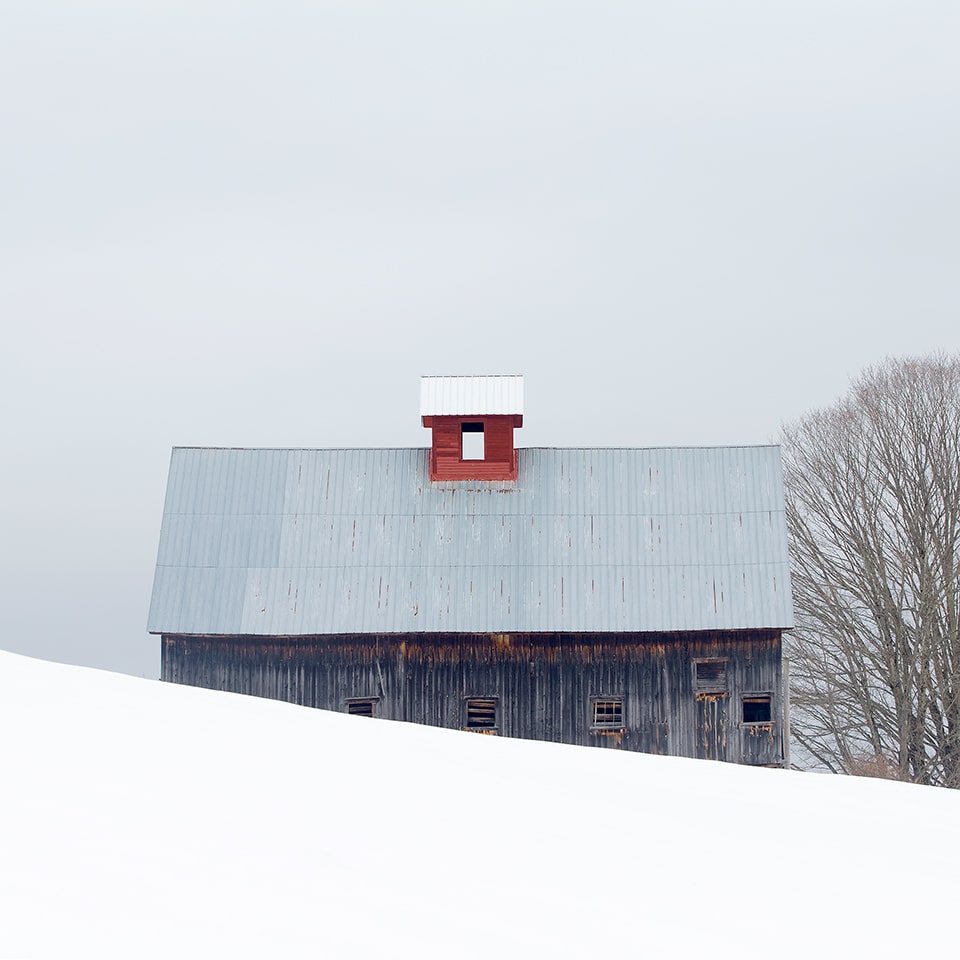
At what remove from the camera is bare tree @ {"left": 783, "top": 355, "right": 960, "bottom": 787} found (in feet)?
113

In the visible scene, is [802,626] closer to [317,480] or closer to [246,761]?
[317,480]

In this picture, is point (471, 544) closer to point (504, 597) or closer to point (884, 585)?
point (504, 597)

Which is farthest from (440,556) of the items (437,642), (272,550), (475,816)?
(475,816)

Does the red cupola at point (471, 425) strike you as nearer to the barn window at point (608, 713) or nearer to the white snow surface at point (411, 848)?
the barn window at point (608, 713)

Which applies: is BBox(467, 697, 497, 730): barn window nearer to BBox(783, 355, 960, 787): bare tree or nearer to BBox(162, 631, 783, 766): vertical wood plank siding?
BBox(162, 631, 783, 766): vertical wood plank siding

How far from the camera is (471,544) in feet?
92.4

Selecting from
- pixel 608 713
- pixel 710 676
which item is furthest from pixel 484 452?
pixel 710 676

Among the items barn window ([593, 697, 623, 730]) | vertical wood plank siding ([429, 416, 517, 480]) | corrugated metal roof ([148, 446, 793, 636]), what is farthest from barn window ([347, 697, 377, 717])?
vertical wood plank siding ([429, 416, 517, 480])

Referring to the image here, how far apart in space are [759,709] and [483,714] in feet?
20.2

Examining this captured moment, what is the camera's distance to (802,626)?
1431 inches

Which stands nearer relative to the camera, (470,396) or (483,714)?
(483,714)

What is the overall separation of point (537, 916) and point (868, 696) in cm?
3083

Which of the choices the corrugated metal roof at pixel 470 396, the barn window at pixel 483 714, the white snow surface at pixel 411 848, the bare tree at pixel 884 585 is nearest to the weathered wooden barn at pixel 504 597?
the barn window at pixel 483 714

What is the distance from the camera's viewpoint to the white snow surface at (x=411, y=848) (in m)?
6.48
